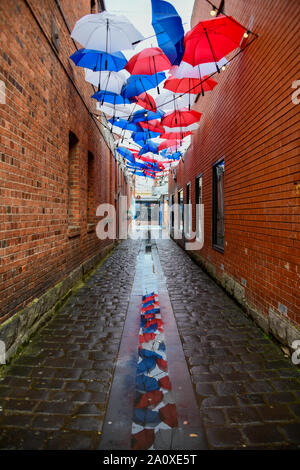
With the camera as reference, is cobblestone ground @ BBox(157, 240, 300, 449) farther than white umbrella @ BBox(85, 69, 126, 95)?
No

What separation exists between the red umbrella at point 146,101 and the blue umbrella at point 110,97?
244 mm

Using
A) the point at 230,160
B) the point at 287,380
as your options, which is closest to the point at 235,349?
the point at 287,380

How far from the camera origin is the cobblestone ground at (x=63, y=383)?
1939mm

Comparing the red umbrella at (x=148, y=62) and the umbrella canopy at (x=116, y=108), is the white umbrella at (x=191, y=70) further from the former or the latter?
the umbrella canopy at (x=116, y=108)

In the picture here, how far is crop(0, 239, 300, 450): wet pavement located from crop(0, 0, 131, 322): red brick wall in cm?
80

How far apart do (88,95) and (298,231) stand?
639 centimetres

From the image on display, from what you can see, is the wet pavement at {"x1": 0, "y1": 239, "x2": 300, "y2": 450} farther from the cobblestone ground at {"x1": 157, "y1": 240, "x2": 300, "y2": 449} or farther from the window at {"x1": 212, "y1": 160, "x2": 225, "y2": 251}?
the window at {"x1": 212, "y1": 160, "x2": 225, "y2": 251}

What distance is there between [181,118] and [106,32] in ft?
11.3

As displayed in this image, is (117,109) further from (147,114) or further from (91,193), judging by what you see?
(91,193)

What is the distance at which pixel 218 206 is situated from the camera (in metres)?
6.84

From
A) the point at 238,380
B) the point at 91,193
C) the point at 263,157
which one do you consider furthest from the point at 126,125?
the point at 238,380

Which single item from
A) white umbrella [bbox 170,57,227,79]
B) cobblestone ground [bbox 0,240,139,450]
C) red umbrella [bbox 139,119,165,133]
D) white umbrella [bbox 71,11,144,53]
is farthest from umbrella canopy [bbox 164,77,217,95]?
cobblestone ground [bbox 0,240,139,450]

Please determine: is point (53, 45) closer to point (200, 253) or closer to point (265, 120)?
point (265, 120)

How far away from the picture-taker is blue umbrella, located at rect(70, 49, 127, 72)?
4859 millimetres
